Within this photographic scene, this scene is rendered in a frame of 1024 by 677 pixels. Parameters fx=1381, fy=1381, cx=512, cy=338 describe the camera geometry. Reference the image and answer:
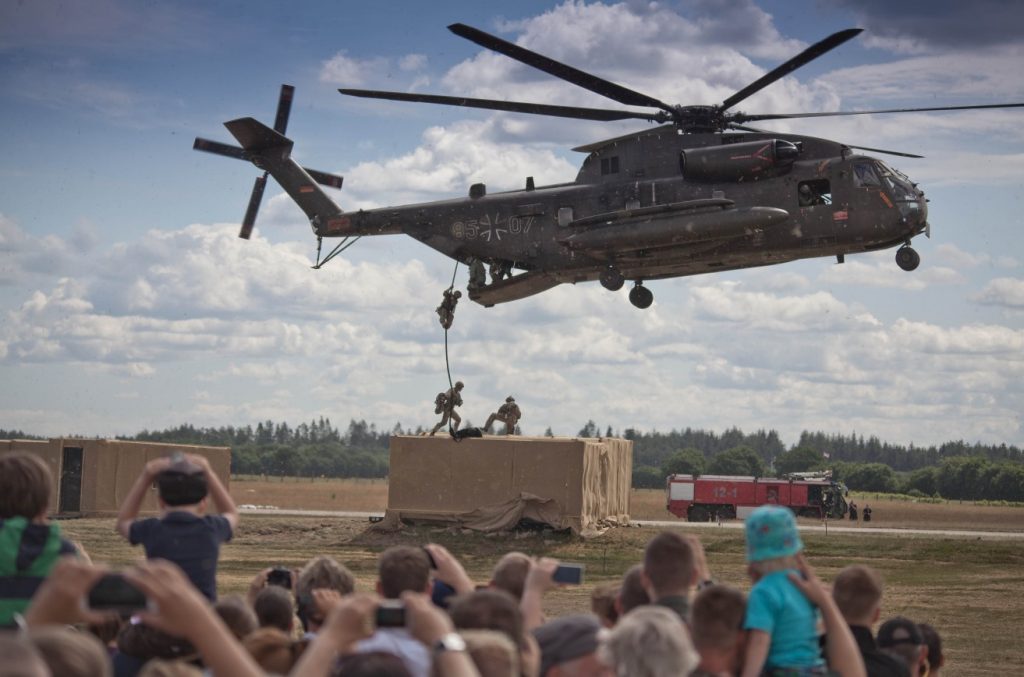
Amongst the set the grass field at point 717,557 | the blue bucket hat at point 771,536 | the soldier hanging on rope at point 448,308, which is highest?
the soldier hanging on rope at point 448,308

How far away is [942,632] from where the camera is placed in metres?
16.7

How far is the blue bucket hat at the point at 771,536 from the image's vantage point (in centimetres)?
585

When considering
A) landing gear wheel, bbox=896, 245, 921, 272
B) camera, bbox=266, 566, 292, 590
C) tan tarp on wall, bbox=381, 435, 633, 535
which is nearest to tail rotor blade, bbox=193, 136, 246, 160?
tan tarp on wall, bbox=381, 435, 633, 535

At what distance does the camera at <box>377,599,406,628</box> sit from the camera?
4.15 metres

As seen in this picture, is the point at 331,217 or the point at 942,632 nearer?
the point at 942,632

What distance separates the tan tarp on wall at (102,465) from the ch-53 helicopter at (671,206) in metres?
9.66

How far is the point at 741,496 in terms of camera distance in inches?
2083

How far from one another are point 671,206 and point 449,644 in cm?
1990

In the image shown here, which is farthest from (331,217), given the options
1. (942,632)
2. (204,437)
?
Result: (204,437)

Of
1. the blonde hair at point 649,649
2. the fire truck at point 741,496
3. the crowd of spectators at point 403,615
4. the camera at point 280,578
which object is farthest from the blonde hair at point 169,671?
the fire truck at point 741,496

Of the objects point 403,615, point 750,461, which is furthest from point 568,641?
point 750,461

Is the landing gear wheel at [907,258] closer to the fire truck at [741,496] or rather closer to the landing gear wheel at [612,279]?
the landing gear wheel at [612,279]

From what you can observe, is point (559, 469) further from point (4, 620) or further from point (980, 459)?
point (980, 459)

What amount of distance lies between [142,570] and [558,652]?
1.79m
